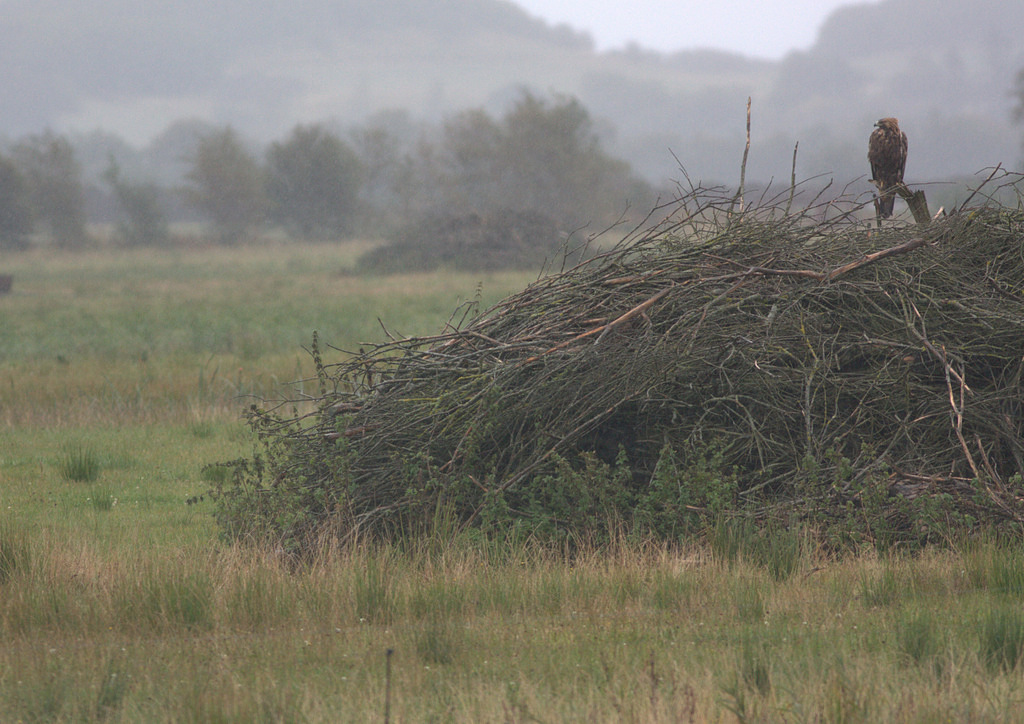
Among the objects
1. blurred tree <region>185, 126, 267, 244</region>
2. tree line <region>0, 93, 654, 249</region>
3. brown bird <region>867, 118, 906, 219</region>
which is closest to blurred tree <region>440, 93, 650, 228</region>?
tree line <region>0, 93, 654, 249</region>

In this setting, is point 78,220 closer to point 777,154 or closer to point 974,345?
point 974,345

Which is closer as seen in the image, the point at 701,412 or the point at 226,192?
the point at 701,412

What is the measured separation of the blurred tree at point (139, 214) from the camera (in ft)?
216

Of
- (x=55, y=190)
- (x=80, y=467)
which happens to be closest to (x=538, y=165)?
(x=55, y=190)

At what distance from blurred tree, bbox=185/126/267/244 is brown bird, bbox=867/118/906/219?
219 ft

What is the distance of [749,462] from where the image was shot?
5.84 metres

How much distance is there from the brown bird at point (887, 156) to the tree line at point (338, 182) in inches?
2069

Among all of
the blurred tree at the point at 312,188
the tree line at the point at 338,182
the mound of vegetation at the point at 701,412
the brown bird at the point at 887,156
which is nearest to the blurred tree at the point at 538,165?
the tree line at the point at 338,182

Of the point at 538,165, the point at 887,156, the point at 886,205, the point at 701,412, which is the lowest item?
the point at 701,412

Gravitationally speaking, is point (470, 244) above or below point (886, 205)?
below

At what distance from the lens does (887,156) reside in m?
7.27

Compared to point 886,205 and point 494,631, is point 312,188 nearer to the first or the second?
point 886,205

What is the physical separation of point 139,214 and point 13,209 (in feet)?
37.1

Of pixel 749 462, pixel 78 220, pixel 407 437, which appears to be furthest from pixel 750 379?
pixel 78 220
